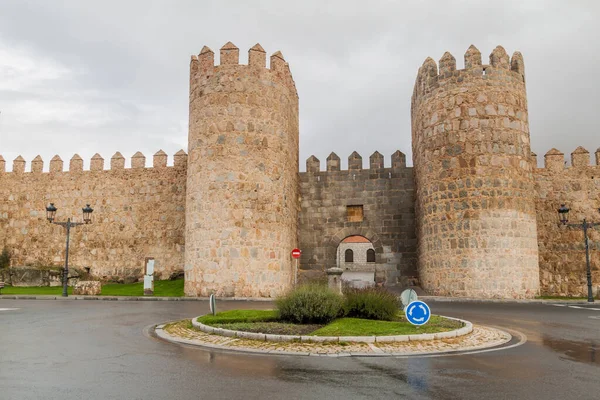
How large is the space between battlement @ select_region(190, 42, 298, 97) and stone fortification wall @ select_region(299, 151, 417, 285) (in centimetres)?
575

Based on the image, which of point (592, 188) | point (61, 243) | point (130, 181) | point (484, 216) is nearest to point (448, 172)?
point (484, 216)

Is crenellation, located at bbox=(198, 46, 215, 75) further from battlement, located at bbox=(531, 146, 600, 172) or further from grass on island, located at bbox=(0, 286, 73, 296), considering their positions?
battlement, located at bbox=(531, 146, 600, 172)

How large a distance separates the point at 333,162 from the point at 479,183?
7.97 meters

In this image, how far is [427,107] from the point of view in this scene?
853 inches

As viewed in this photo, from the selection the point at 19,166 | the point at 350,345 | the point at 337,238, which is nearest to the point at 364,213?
the point at 337,238

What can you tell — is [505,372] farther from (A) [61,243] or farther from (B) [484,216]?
(A) [61,243]

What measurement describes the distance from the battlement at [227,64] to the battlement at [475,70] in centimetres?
672

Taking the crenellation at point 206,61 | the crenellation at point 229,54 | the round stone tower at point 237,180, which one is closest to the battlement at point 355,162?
the round stone tower at point 237,180

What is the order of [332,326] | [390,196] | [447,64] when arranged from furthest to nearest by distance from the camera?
[390,196] < [447,64] < [332,326]

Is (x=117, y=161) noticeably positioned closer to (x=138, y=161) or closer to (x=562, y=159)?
(x=138, y=161)

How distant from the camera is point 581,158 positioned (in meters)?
22.8

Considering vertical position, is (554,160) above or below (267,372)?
above

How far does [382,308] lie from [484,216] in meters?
10.4

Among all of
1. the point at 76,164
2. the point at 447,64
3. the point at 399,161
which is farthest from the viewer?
the point at 76,164
